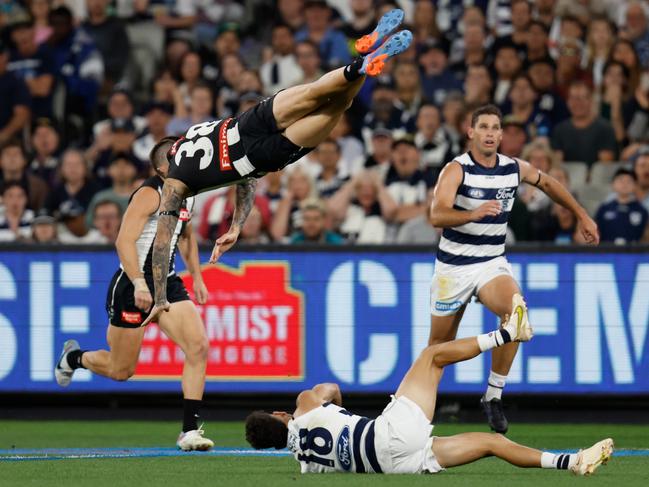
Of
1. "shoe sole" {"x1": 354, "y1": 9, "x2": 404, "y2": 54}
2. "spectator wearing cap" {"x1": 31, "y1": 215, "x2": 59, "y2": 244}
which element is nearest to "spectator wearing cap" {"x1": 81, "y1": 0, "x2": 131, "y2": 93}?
"spectator wearing cap" {"x1": 31, "y1": 215, "x2": 59, "y2": 244}

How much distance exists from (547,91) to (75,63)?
6.14 m

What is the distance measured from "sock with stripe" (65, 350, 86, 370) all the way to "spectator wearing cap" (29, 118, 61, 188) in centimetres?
492

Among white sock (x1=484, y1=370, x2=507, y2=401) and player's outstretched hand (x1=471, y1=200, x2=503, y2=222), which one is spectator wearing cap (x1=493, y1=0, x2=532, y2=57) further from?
player's outstretched hand (x1=471, y1=200, x2=503, y2=222)

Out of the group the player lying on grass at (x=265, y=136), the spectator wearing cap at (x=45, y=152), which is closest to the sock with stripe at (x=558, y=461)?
the player lying on grass at (x=265, y=136)

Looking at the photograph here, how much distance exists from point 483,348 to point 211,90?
29.1 feet

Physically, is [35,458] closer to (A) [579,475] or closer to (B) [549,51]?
(A) [579,475]

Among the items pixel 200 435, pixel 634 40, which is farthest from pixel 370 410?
pixel 634 40

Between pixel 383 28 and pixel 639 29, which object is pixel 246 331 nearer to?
pixel 383 28

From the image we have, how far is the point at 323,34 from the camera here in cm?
1856

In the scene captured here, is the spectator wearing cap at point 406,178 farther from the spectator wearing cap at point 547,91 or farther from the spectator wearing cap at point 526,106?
the spectator wearing cap at point 547,91

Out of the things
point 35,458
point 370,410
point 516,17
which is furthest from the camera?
point 516,17

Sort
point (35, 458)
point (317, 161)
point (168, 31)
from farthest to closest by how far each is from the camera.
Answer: point (168, 31) < point (317, 161) < point (35, 458)

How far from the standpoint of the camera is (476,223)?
450 inches

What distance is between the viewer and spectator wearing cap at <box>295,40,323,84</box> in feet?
58.4
